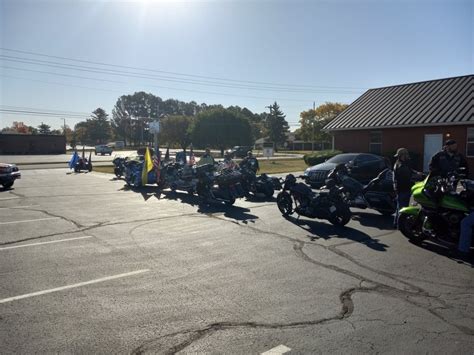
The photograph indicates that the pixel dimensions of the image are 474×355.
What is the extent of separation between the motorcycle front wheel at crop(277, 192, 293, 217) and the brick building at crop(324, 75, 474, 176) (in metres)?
14.2

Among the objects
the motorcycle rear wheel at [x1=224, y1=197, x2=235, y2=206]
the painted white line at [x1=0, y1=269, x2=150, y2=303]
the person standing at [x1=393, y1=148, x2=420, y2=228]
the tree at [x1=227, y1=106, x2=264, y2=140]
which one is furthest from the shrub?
the tree at [x1=227, y1=106, x2=264, y2=140]

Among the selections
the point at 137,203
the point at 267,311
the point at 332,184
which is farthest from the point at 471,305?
the point at 137,203

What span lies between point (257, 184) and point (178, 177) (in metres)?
3.27

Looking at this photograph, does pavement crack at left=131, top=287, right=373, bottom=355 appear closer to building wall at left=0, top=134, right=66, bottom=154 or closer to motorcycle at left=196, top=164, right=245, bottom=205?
motorcycle at left=196, top=164, right=245, bottom=205

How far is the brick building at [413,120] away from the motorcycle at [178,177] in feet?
46.6

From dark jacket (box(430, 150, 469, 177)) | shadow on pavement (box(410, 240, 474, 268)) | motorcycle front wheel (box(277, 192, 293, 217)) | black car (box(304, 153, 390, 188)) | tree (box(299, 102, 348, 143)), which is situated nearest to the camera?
shadow on pavement (box(410, 240, 474, 268))

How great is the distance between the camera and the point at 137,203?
12.8m

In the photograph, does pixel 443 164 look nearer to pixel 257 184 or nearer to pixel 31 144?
pixel 257 184

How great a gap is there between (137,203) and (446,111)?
1815 centimetres

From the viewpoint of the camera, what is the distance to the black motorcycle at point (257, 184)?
14.0 metres

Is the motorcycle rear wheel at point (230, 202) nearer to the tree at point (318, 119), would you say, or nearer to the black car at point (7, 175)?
the black car at point (7, 175)

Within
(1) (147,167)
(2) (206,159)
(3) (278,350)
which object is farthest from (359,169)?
(3) (278,350)

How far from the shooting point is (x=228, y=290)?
5043 millimetres

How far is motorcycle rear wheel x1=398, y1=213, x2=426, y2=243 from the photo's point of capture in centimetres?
739
